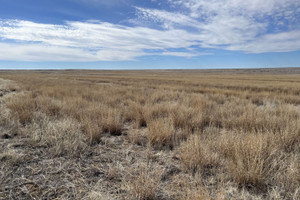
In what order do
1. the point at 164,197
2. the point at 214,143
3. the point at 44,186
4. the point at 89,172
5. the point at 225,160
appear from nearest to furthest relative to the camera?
the point at 164,197
the point at 44,186
the point at 89,172
the point at 225,160
the point at 214,143

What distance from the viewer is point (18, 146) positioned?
11.2 feet

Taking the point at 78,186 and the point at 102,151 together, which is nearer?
the point at 78,186

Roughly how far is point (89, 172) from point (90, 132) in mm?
1301

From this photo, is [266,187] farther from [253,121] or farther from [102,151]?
[253,121]

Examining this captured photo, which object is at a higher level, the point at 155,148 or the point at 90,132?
the point at 90,132

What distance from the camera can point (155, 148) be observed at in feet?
11.8

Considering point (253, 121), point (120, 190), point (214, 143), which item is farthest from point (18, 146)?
point (253, 121)

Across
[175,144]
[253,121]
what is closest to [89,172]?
[175,144]

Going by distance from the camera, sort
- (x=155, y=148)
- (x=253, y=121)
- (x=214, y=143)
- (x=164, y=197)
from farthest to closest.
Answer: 1. (x=253, y=121)
2. (x=155, y=148)
3. (x=214, y=143)
4. (x=164, y=197)

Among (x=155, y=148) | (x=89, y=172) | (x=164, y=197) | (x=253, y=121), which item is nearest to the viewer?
(x=164, y=197)

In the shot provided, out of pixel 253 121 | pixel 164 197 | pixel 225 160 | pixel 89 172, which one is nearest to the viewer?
pixel 164 197

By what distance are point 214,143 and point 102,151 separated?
208 centimetres

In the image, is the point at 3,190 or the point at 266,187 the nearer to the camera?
the point at 3,190

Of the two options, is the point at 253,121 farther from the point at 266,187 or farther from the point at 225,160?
the point at 266,187
